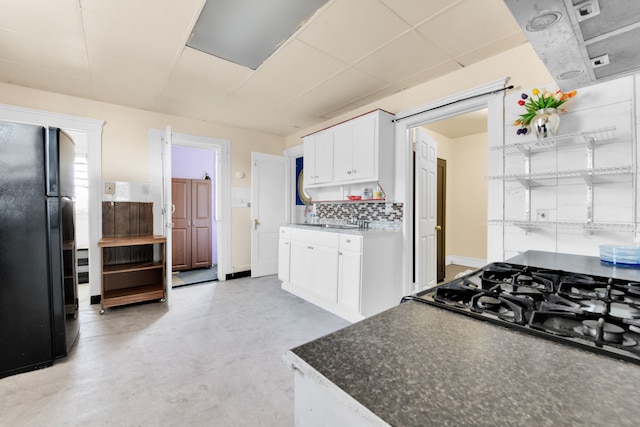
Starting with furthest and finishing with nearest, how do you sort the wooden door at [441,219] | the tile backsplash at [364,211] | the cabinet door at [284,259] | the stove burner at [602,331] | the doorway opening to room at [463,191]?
the doorway opening to room at [463,191]
the wooden door at [441,219]
the cabinet door at [284,259]
the tile backsplash at [364,211]
the stove burner at [602,331]

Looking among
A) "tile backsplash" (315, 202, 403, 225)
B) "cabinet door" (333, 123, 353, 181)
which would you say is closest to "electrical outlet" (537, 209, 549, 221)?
"tile backsplash" (315, 202, 403, 225)

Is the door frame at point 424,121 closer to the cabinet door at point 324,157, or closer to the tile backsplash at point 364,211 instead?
the tile backsplash at point 364,211

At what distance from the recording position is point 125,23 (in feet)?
6.78

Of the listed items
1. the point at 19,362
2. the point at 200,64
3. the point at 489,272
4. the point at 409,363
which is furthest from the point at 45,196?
the point at 489,272

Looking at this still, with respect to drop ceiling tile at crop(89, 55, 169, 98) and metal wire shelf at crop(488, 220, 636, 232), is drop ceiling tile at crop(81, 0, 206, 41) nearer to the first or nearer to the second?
drop ceiling tile at crop(89, 55, 169, 98)

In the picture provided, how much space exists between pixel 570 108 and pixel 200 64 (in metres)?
3.10

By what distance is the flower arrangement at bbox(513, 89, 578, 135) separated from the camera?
1.95 meters

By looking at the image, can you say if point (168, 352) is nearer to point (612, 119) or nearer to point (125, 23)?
point (125, 23)

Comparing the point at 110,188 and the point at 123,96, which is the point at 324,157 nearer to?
the point at 123,96

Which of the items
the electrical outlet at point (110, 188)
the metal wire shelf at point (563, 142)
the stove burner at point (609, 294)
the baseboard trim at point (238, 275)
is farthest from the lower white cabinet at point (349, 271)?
the electrical outlet at point (110, 188)

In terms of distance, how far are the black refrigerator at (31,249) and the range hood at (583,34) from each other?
2.86 meters

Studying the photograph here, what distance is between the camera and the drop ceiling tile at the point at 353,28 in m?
1.90

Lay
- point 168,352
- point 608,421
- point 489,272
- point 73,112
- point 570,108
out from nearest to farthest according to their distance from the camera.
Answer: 1. point 608,421
2. point 489,272
3. point 570,108
4. point 168,352
5. point 73,112

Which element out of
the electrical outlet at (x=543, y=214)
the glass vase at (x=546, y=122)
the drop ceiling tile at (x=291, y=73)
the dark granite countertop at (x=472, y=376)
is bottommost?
the dark granite countertop at (x=472, y=376)
